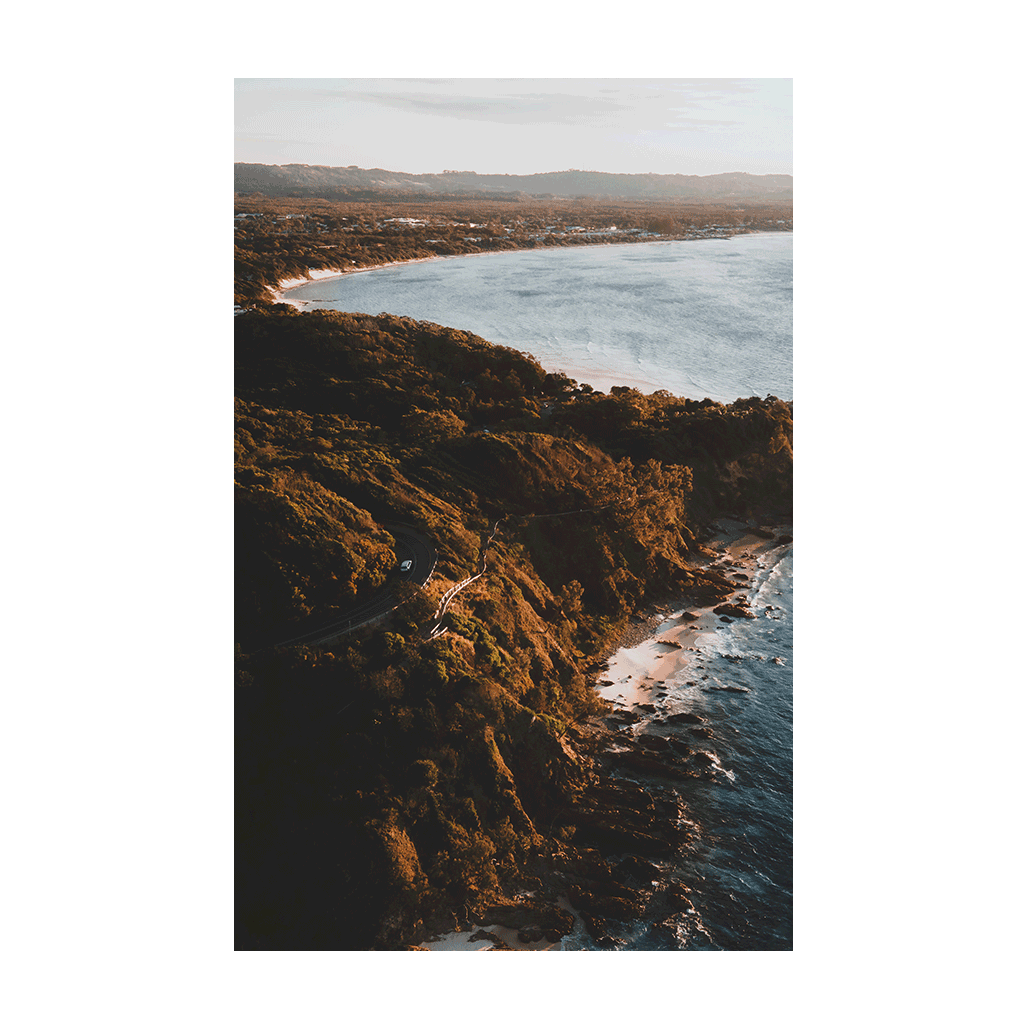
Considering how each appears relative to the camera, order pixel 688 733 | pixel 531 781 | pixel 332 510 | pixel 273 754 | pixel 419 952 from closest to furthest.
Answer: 1. pixel 419 952
2. pixel 273 754
3. pixel 531 781
4. pixel 332 510
5. pixel 688 733

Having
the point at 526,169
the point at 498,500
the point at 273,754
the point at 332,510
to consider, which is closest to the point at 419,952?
the point at 273,754

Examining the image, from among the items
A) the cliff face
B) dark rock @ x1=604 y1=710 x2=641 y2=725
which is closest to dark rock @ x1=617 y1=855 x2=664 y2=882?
the cliff face

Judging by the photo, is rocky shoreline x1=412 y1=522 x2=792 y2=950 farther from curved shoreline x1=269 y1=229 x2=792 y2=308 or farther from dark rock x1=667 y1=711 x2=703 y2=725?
curved shoreline x1=269 y1=229 x2=792 y2=308

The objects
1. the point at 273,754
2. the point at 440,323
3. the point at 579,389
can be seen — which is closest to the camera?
the point at 273,754

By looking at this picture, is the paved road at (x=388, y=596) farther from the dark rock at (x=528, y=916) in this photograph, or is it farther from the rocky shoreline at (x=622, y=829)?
the dark rock at (x=528, y=916)

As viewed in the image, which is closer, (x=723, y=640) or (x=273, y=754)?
(x=273, y=754)

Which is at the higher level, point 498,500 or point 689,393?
point 689,393

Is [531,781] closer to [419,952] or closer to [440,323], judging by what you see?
[419,952]
